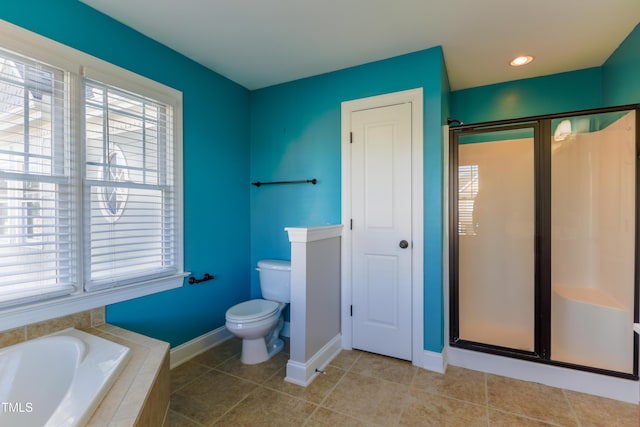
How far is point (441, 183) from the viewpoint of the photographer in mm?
2191

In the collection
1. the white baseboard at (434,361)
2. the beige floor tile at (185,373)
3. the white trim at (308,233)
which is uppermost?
the white trim at (308,233)

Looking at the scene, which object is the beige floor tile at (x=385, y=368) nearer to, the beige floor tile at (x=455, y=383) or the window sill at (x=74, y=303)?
the beige floor tile at (x=455, y=383)

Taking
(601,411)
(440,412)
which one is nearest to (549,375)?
(601,411)

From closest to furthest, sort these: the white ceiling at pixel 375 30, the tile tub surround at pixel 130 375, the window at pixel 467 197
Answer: the tile tub surround at pixel 130 375 → the white ceiling at pixel 375 30 → the window at pixel 467 197

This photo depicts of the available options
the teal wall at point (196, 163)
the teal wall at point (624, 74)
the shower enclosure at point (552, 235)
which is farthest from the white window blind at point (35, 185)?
the teal wall at point (624, 74)

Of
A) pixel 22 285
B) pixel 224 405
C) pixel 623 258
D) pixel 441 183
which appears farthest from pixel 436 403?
pixel 22 285

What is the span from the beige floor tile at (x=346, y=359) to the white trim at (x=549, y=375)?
2.33ft

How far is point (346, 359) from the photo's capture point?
2.33m

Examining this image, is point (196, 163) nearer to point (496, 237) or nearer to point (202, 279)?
point (202, 279)

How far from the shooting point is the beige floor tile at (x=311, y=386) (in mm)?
1872

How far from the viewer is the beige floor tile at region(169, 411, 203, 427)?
5.29 feet

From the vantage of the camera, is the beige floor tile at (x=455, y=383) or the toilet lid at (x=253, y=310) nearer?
the beige floor tile at (x=455, y=383)

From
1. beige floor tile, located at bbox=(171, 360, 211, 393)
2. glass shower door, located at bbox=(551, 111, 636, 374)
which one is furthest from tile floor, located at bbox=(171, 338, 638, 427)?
glass shower door, located at bbox=(551, 111, 636, 374)

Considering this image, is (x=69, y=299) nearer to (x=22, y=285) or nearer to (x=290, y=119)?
(x=22, y=285)
